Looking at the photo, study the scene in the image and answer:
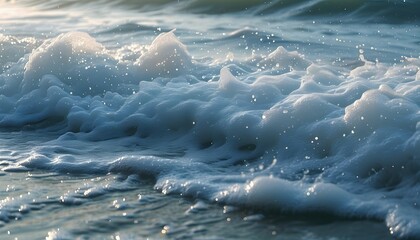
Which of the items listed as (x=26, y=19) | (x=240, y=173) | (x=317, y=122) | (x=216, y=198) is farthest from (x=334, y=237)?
(x=26, y=19)

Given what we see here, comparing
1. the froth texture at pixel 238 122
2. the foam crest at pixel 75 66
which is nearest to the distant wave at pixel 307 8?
the froth texture at pixel 238 122

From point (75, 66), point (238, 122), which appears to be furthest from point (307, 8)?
point (238, 122)

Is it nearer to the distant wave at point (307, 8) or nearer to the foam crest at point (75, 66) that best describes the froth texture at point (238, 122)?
the foam crest at point (75, 66)

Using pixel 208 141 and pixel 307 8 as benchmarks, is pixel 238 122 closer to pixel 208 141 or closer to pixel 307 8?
pixel 208 141

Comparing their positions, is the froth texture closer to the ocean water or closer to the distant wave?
the ocean water

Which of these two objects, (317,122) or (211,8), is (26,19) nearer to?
(211,8)
